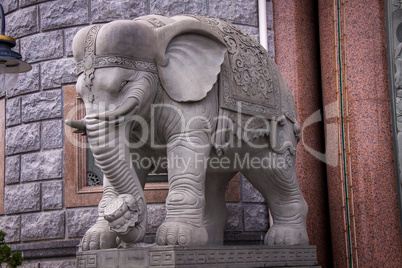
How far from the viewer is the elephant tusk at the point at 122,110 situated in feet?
13.0

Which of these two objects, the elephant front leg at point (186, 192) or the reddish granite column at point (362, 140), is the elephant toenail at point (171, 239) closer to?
the elephant front leg at point (186, 192)

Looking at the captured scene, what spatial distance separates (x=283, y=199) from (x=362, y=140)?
56.3 inches

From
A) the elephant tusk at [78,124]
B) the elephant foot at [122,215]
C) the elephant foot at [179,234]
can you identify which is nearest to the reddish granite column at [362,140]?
the elephant foot at [179,234]

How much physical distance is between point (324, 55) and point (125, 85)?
2938 mm

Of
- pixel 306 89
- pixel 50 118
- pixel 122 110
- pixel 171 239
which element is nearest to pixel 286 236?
pixel 171 239

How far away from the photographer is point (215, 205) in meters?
5.34

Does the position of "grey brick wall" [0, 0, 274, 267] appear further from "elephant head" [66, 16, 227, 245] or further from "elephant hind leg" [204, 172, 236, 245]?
"elephant head" [66, 16, 227, 245]

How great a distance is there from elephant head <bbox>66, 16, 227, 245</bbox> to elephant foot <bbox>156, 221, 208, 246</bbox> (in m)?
0.13

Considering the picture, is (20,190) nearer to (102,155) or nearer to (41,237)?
(41,237)

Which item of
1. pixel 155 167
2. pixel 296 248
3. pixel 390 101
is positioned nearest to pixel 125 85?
pixel 155 167

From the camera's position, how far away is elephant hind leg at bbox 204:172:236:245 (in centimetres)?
527

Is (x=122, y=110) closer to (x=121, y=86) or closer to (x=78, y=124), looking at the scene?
(x=121, y=86)

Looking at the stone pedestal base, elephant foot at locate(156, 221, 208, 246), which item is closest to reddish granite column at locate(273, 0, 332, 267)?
the stone pedestal base

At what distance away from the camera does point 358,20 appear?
6.16m
